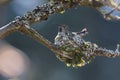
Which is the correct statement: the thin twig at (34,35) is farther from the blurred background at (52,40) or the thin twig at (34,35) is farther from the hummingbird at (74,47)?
the blurred background at (52,40)

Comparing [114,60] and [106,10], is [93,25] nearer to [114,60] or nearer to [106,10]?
[114,60]

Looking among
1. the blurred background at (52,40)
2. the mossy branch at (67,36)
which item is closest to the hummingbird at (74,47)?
the mossy branch at (67,36)

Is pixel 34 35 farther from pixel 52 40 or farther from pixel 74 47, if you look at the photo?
pixel 52 40

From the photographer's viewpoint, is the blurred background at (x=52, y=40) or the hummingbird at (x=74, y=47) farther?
the blurred background at (x=52, y=40)

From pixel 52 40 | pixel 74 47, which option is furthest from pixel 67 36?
pixel 52 40

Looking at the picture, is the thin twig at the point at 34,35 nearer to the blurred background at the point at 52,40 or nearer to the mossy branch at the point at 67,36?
the mossy branch at the point at 67,36

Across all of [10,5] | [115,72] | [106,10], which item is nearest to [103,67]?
[115,72]

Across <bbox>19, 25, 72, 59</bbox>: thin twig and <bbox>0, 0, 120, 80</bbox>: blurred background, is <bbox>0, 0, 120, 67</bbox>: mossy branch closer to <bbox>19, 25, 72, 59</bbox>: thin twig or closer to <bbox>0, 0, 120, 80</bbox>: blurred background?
<bbox>19, 25, 72, 59</bbox>: thin twig

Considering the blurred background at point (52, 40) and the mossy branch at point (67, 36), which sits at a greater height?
the blurred background at point (52, 40)
